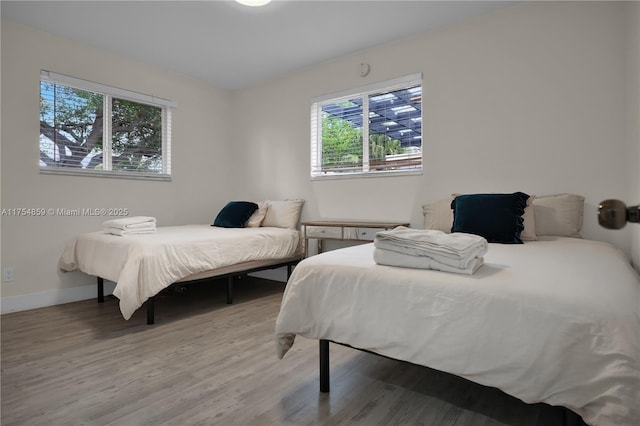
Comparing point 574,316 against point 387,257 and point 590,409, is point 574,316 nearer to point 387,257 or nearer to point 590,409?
point 590,409

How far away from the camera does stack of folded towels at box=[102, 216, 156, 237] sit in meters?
→ 3.17

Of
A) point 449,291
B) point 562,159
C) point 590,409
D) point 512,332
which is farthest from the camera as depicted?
point 562,159

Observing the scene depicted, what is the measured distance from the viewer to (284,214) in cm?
411

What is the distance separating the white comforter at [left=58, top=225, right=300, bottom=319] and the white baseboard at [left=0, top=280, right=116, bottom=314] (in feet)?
0.85

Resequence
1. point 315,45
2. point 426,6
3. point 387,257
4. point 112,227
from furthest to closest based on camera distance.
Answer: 1. point 315,45
2. point 112,227
3. point 426,6
4. point 387,257

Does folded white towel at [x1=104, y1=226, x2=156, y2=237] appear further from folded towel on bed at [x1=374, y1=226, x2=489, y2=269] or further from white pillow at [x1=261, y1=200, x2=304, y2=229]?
folded towel on bed at [x1=374, y1=226, x2=489, y2=269]

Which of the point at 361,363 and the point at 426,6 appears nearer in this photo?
the point at 361,363

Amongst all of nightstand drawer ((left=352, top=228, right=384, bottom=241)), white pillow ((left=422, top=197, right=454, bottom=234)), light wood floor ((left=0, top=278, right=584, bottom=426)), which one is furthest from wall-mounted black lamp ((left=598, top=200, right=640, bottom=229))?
nightstand drawer ((left=352, top=228, right=384, bottom=241))

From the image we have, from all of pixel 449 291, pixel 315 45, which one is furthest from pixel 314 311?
pixel 315 45

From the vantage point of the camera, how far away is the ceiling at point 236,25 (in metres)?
2.83

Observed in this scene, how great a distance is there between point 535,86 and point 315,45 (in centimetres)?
204

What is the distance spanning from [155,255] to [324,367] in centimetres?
165

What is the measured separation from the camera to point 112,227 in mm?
3236

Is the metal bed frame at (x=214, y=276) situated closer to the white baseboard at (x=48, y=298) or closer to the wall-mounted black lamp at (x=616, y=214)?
the white baseboard at (x=48, y=298)
